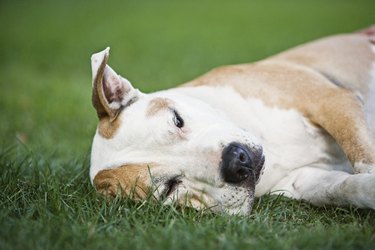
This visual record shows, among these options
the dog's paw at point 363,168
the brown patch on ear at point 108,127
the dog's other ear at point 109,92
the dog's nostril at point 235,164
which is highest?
the dog's other ear at point 109,92

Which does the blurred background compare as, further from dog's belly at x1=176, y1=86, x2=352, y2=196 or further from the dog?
dog's belly at x1=176, y1=86, x2=352, y2=196

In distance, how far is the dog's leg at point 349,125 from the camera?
3.18 meters

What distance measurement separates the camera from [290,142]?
358 centimetres

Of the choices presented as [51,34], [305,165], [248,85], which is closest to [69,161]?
[248,85]

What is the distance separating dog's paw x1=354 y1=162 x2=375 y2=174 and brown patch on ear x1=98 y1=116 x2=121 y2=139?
4.62ft

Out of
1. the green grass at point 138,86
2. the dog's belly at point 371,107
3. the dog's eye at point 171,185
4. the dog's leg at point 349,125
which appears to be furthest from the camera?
the dog's belly at point 371,107

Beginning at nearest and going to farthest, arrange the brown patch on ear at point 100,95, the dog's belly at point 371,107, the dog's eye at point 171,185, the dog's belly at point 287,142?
the dog's eye at point 171,185 < the brown patch on ear at point 100,95 < the dog's belly at point 287,142 < the dog's belly at point 371,107

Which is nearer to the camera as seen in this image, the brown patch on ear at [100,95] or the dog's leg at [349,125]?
the dog's leg at [349,125]

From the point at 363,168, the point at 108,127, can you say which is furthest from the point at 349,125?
the point at 108,127

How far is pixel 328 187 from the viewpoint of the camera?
10.5 feet

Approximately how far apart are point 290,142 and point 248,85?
1.71 feet

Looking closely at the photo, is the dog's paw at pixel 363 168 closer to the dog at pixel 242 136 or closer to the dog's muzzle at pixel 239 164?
the dog at pixel 242 136

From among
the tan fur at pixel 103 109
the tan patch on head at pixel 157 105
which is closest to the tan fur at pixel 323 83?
the tan patch on head at pixel 157 105

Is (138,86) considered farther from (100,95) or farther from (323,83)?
(100,95)
